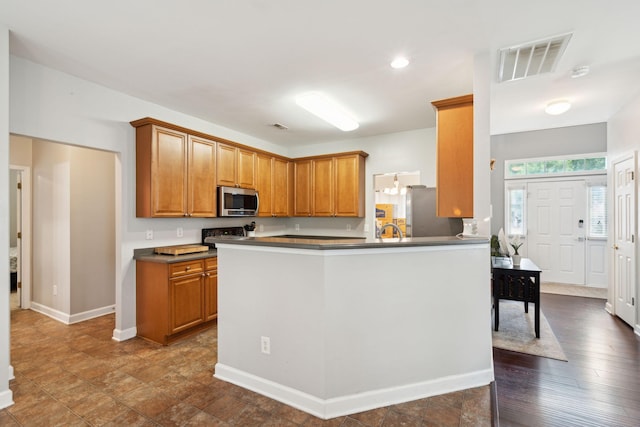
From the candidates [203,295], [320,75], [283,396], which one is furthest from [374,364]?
[320,75]

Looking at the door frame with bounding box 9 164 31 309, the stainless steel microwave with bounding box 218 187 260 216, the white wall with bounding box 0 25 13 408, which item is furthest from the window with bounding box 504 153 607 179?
the door frame with bounding box 9 164 31 309

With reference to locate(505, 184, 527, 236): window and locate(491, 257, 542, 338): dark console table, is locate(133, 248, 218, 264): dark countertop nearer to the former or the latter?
locate(491, 257, 542, 338): dark console table

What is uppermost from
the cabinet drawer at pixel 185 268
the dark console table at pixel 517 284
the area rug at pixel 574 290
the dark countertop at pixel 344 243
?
the dark countertop at pixel 344 243

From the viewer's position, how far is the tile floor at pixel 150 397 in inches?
76.3

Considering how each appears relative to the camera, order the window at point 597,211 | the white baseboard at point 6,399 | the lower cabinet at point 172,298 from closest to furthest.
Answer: the white baseboard at point 6,399, the lower cabinet at point 172,298, the window at point 597,211

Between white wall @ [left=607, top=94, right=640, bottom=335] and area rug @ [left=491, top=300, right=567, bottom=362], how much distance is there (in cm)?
99

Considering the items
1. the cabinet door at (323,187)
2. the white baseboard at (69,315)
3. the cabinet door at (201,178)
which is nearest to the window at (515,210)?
the cabinet door at (323,187)

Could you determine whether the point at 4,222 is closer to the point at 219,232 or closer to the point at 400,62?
the point at 219,232

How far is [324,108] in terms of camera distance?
12.0ft

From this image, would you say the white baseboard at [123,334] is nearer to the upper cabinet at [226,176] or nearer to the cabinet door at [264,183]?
the upper cabinet at [226,176]

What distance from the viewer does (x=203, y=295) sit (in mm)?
3463

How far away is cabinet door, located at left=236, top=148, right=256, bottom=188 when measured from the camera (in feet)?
14.4

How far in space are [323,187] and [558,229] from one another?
4475 mm

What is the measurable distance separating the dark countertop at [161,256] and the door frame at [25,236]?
210 centimetres
